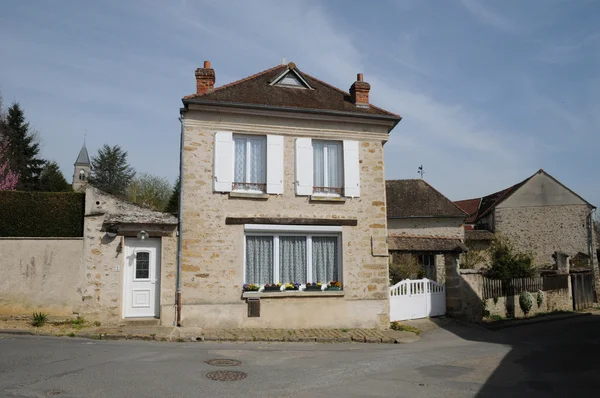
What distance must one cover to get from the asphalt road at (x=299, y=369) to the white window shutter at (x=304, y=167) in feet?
13.7

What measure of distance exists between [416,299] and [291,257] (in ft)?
14.2

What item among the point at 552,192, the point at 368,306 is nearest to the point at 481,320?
the point at 368,306

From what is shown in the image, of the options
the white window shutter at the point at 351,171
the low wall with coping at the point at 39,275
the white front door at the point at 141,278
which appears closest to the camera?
the low wall with coping at the point at 39,275

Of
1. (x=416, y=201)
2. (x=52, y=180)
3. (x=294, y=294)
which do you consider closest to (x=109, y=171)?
(x=52, y=180)

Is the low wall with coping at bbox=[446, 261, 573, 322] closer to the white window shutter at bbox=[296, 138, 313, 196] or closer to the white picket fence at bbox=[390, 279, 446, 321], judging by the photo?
the white picket fence at bbox=[390, 279, 446, 321]

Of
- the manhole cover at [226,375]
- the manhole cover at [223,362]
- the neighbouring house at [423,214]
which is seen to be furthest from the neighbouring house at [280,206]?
the neighbouring house at [423,214]

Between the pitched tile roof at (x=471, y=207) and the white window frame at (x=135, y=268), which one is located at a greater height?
the pitched tile roof at (x=471, y=207)

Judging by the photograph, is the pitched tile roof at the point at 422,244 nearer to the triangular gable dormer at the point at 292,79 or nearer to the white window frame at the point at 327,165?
the white window frame at the point at 327,165

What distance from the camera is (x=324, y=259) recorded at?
12406 mm

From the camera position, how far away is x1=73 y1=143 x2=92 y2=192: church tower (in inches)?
2015

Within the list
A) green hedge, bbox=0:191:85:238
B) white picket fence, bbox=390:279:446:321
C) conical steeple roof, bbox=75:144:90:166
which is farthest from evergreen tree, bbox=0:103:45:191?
white picket fence, bbox=390:279:446:321

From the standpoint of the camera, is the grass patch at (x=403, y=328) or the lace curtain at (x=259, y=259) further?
the grass patch at (x=403, y=328)

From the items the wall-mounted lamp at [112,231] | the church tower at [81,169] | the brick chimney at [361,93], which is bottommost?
the wall-mounted lamp at [112,231]

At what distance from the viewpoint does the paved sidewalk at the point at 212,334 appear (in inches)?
385
